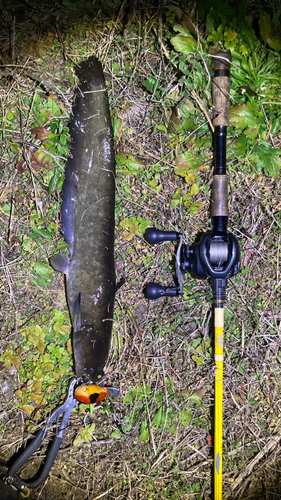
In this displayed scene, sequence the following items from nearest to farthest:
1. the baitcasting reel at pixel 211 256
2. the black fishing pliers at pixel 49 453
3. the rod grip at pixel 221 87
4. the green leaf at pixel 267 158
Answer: the baitcasting reel at pixel 211 256 < the rod grip at pixel 221 87 < the black fishing pliers at pixel 49 453 < the green leaf at pixel 267 158

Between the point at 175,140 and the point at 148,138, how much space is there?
0.23 meters

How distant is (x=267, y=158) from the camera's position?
254 cm

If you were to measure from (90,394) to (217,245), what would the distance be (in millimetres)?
1454

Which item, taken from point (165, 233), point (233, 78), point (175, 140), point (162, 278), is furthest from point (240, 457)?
point (233, 78)

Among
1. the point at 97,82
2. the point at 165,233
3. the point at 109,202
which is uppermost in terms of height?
the point at 97,82

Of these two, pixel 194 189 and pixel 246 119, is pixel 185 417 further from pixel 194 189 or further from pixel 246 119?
pixel 246 119

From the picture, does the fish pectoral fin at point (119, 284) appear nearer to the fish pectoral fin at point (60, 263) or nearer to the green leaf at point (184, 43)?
the fish pectoral fin at point (60, 263)

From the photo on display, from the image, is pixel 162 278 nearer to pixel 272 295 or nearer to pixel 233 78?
pixel 272 295

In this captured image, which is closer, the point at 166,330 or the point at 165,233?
the point at 165,233

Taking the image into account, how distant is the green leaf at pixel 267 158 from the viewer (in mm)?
2533

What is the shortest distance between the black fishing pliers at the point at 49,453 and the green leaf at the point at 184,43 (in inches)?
106

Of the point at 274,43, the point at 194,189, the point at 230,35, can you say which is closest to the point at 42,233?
the point at 194,189

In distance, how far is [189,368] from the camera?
267cm

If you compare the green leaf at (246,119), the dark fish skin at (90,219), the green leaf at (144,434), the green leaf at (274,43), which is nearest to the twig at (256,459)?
the green leaf at (144,434)
